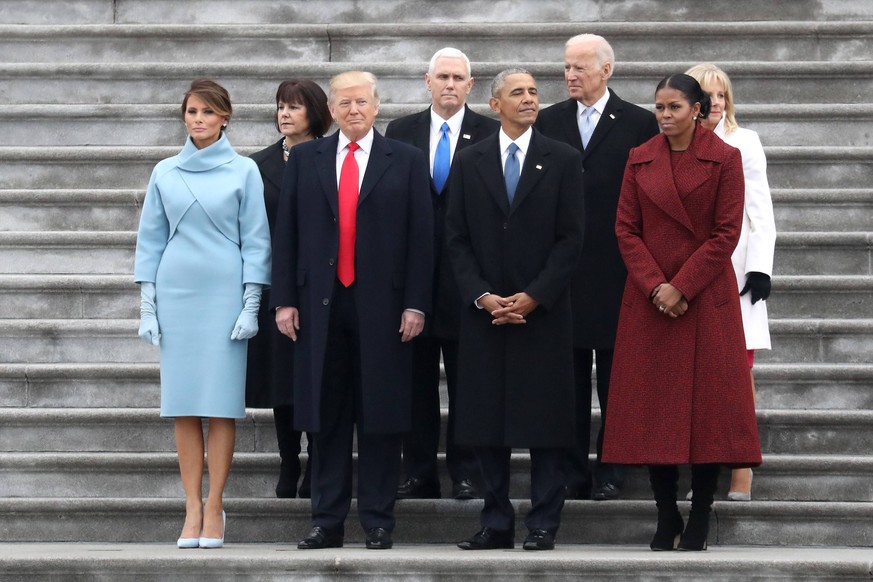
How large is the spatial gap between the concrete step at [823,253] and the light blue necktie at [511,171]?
2.14m

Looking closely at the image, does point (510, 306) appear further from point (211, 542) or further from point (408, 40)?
point (408, 40)

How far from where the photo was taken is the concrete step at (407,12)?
995 centimetres

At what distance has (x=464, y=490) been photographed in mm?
6777

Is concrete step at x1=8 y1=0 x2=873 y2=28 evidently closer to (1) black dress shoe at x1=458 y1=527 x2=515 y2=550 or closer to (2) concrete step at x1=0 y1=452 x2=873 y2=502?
(2) concrete step at x1=0 y1=452 x2=873 y2=502

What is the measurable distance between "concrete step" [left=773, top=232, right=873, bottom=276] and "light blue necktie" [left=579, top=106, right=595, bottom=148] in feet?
5.14

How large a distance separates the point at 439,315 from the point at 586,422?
75 cm

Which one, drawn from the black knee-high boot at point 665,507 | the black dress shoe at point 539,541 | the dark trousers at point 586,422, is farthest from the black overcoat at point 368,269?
the black knee-high boot at point 665,507

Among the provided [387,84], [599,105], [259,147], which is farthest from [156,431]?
[387,84]

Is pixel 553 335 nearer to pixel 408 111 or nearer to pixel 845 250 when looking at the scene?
pixel 845 250

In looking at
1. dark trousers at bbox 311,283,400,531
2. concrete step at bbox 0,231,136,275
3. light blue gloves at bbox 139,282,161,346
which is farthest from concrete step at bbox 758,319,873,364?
concrete step at bbox 0,231,136,275

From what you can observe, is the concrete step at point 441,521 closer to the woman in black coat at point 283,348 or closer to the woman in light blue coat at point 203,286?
the woman in black coat at point 283,348

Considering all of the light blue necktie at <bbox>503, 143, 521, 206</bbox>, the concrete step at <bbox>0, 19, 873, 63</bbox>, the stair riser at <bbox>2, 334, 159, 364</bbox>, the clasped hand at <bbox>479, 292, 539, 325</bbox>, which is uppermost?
the concrete step at <bbox>0, 19, 873, 63</bbox>

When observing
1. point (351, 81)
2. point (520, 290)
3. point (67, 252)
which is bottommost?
point (520, 290)

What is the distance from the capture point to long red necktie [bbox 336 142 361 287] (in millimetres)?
6484
